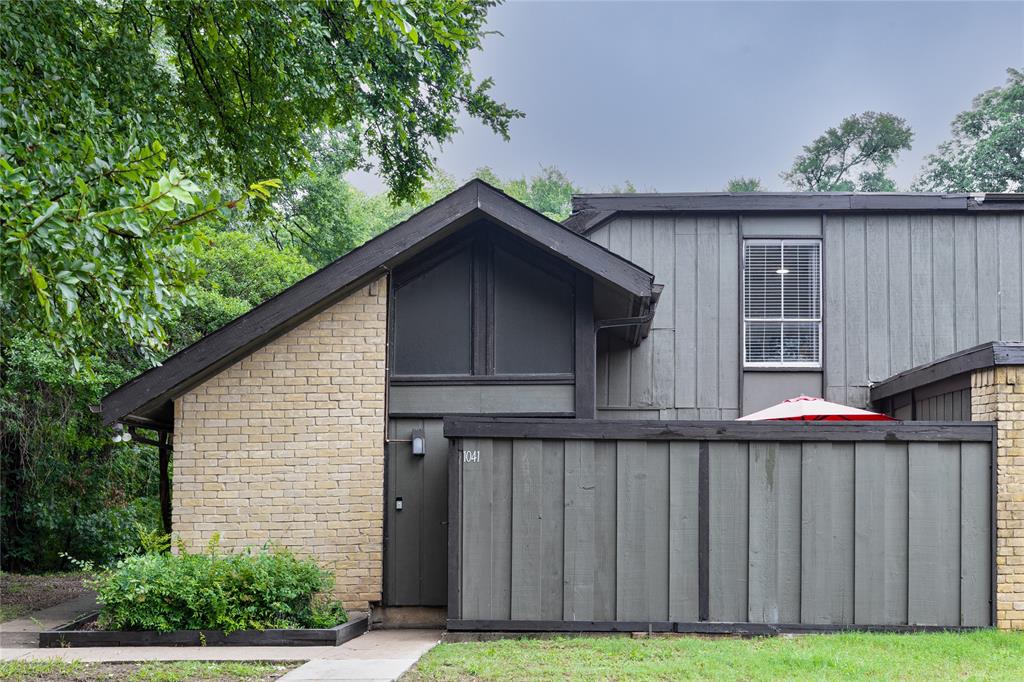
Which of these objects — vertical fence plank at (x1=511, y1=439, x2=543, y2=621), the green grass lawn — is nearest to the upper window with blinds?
vertical fence plank at (x1=511, y1=439, x2=543, y2=621)

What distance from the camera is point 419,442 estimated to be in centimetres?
1075

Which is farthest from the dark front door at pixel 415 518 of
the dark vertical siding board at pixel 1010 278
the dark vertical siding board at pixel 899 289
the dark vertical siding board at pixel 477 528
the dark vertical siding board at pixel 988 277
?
the dark vertical siding board at pixel 1010 278

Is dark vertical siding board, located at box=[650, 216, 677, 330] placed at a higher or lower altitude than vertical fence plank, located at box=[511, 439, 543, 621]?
higher

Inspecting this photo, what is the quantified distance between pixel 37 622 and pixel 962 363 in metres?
9.64

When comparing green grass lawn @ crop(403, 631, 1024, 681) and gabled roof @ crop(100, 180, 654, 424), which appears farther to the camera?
gabled roof @ crop(100, 180, 654, 424)

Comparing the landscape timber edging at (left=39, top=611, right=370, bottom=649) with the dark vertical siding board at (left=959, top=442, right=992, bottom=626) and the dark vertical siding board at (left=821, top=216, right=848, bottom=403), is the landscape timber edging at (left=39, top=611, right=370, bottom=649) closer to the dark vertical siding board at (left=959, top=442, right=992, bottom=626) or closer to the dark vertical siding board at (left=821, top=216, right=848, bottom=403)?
the dark vertical siding board at (left=959, top=442, right=992, bottom=626)

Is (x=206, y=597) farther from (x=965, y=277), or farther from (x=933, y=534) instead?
(x=965, y=277)

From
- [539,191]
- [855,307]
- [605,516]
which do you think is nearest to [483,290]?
[605,516]

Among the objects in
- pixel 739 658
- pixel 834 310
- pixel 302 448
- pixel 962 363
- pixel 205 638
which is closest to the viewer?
pixel 739 658

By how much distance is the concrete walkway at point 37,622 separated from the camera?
979 cm

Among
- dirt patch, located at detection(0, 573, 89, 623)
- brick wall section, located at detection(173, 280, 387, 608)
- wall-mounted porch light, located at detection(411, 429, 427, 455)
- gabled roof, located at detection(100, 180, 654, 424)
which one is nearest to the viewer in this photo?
gabled roof, located at detection(100, 180, 654, 424)

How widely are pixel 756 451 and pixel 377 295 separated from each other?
13.9ft

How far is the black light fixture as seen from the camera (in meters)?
10.7

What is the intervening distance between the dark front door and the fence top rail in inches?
60.5
